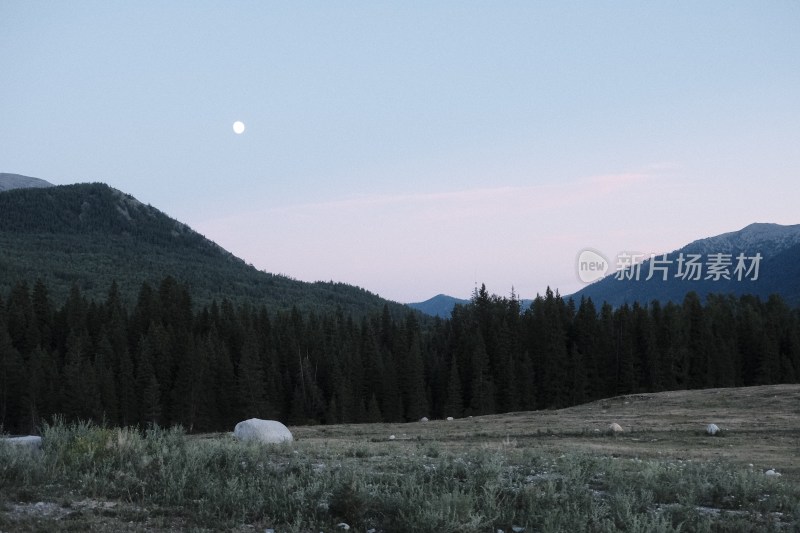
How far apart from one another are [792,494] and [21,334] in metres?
87.8

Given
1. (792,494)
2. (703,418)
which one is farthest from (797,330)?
(792,494)

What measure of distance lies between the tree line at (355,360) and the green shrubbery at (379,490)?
59.7 meters

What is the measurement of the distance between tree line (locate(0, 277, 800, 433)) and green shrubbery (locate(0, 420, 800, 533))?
59731 mm

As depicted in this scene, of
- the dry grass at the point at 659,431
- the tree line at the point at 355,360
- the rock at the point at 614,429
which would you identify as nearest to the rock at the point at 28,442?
the dry grass at the point at 659,431

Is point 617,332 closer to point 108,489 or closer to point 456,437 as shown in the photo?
point 456,437

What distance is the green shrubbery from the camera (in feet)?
30.9

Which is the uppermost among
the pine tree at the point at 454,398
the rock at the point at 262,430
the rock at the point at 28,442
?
the rock at the point at 28,442

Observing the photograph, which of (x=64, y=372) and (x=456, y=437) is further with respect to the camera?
(x=64, y=372)

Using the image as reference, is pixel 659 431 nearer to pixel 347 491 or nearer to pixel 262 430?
pixel 262 430

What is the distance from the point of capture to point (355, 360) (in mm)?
79812

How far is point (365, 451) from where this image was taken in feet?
55.4

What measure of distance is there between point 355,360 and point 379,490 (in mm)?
69424

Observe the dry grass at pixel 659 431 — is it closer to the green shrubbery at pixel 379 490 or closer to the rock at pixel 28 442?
the green shrubbery at pixel 379 490

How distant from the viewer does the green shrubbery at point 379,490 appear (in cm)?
943
